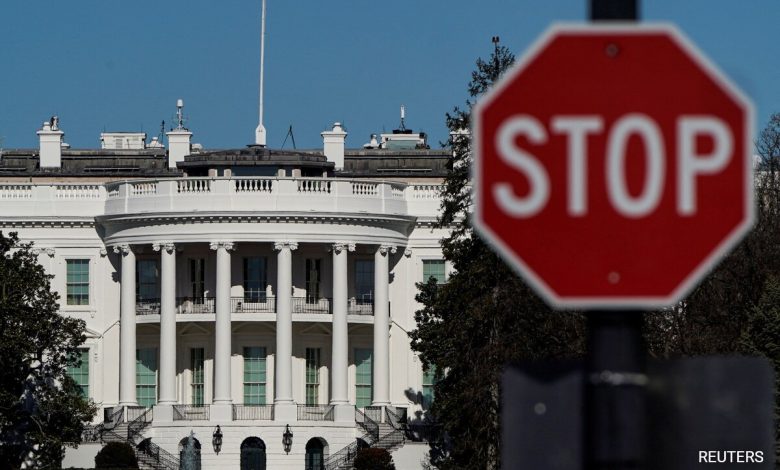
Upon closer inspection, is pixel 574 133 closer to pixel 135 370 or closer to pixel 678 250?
pixel 678 250

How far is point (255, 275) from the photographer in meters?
89.4

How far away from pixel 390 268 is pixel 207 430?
429 inches

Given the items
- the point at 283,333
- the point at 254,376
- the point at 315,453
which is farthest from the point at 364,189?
the point at 315,453

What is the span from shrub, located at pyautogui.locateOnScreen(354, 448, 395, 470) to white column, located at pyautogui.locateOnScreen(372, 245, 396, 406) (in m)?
6.79

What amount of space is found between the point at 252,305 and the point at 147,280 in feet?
16.6

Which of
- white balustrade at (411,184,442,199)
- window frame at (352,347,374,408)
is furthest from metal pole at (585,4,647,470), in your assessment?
white balustrade at (411,184,442,199)

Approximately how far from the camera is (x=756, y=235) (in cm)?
7844

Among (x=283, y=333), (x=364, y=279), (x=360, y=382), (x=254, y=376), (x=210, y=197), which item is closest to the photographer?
(x=283, y=333)

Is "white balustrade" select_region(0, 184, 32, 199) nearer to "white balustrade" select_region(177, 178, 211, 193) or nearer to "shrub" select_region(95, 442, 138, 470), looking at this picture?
"white balustrade" select_region(177, 178, 211, 193)

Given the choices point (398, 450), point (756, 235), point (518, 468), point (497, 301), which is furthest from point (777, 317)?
point (518, 468)

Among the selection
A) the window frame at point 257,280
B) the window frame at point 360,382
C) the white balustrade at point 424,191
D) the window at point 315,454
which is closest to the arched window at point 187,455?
the window at point 315,454

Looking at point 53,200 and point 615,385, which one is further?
point 53,200

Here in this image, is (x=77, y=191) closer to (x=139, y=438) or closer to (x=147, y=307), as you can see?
(x=147, y=307)

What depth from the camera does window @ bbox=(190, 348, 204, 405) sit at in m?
89.2
